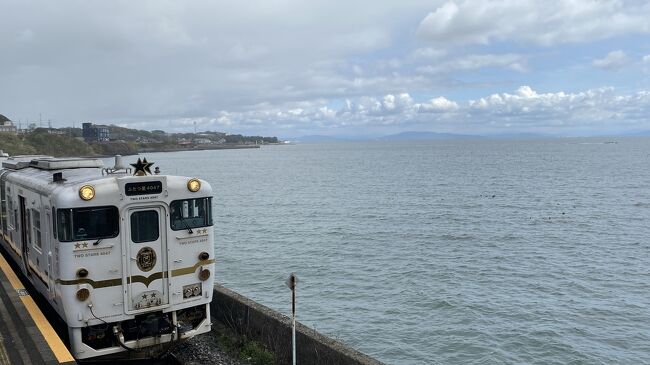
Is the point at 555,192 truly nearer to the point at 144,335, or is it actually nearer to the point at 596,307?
the point at 596,307

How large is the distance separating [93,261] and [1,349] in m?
1.80

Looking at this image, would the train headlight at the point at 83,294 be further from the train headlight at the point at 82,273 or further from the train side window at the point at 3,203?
the train side window at the point at 3,203

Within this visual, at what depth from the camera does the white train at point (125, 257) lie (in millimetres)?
8367

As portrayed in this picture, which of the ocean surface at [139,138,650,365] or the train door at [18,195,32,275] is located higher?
the train door at [18,195,32,275]

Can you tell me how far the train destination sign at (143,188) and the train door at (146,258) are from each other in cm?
28

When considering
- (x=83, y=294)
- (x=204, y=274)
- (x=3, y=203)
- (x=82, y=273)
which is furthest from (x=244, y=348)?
(x=3, y=203)

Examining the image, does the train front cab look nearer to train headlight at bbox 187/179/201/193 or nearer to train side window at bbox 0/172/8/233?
train headlight at bbox 187/179/201/193

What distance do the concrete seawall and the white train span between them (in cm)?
117

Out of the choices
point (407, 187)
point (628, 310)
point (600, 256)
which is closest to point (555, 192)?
point (407, 187)

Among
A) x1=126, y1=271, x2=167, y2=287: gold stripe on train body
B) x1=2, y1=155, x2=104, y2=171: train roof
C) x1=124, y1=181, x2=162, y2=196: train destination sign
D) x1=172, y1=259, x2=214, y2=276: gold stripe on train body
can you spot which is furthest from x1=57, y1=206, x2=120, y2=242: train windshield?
x1=2, y1=155, x2=104, y2=171: train roof

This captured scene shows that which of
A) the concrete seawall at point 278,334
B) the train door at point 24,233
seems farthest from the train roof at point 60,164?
the concrete seawall at point 278,334

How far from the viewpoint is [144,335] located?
890 cm

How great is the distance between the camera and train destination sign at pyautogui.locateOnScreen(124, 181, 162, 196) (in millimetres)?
8742

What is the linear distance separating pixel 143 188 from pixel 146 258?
1193 millimetres
